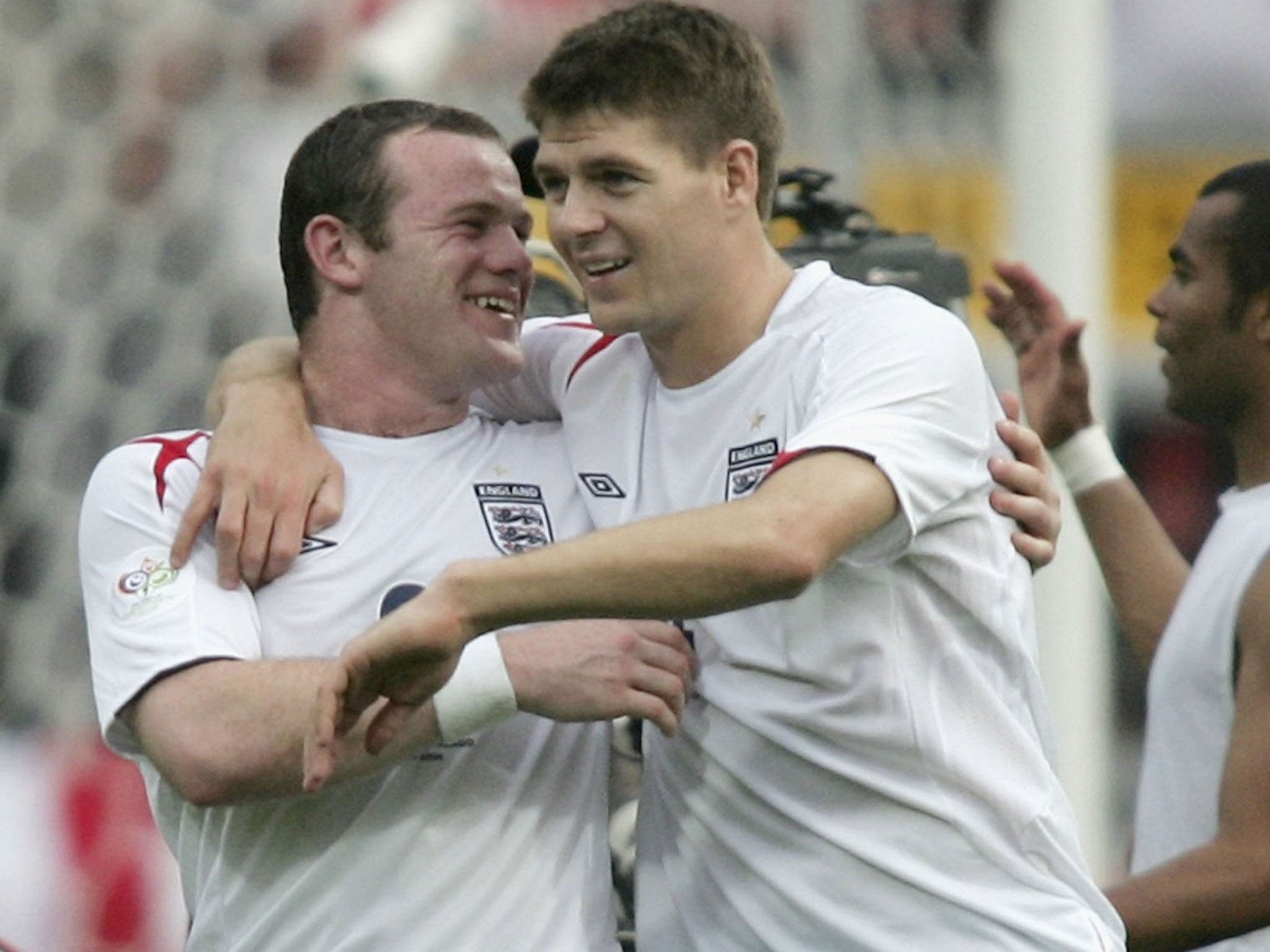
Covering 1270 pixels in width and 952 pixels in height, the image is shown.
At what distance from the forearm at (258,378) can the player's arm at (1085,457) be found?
42.6 inches

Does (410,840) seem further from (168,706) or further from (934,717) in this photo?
(934,717)

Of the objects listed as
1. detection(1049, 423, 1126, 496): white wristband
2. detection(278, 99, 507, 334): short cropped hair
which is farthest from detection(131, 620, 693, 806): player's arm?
detection(1049, 423, 1126, 496): white wristband

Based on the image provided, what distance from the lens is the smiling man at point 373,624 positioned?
2.45 metres

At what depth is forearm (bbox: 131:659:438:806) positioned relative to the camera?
243 centimetres

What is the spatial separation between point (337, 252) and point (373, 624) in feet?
1.96

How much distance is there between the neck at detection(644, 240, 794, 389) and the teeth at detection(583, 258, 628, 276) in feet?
0.25

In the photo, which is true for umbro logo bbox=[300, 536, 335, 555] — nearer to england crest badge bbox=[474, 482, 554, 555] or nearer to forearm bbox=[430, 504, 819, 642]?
england crest badge bbox=[474, 482, 554, 555]

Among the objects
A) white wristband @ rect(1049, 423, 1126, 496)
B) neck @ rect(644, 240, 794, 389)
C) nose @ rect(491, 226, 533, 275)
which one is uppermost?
nose @ rect(491, 226, 533, 275)

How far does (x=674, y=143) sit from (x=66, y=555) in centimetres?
85

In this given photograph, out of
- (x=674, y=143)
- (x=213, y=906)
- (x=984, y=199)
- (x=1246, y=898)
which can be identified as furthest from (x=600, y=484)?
(x=984, y=199)

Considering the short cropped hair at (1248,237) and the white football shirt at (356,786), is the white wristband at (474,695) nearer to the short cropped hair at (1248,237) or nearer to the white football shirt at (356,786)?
the white football shirt at (356,786)

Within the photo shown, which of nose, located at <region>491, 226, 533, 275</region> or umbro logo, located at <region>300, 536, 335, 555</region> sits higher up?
nose, located at <region>491, 226, 533, 275</region>

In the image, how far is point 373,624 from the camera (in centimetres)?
242

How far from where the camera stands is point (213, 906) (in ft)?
8.66
